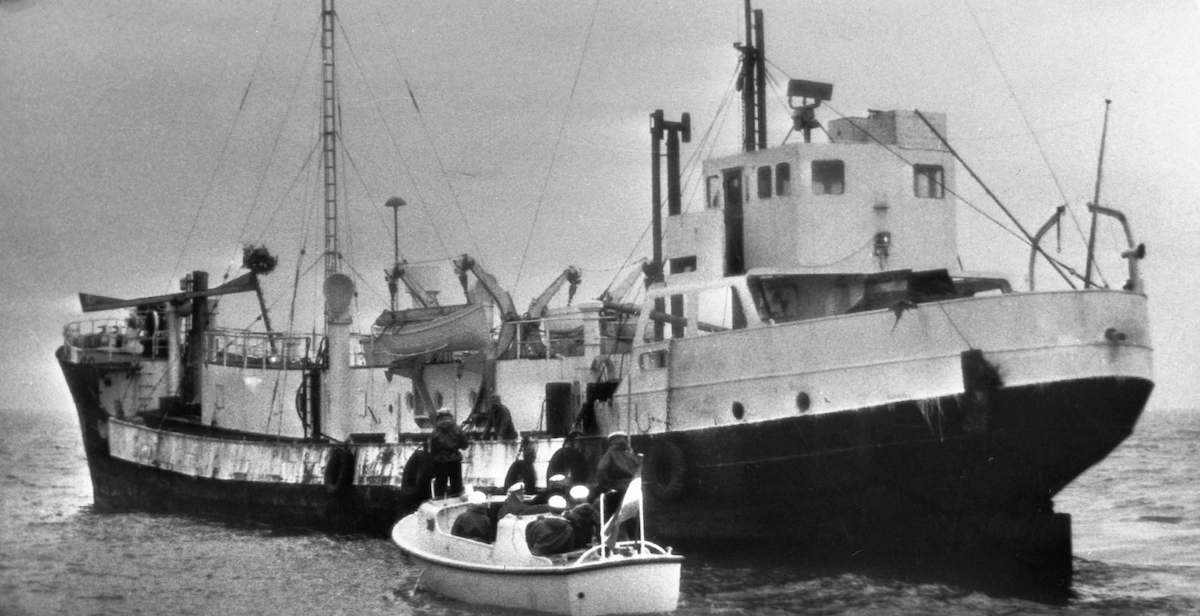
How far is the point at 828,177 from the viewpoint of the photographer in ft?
81.1

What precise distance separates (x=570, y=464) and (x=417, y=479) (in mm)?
3020

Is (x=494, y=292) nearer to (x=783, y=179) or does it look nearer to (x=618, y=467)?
(x=783, y=179)

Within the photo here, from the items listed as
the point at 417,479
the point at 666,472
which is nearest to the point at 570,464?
the point at 666,472

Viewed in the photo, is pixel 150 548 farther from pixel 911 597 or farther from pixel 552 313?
pixel 911 597

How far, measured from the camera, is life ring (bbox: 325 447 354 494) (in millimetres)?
28766

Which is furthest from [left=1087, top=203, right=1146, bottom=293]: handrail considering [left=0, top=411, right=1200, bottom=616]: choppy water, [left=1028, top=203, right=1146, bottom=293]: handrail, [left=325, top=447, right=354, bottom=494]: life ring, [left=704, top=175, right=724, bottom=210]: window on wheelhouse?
[left=325, top=447, right=354, bottom=494]: life ring

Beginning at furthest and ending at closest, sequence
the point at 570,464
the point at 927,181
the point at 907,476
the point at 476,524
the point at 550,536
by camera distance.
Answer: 1. the point at 927,181
2. the point at 570,464
3. the point at 907,476
4. the point at 476,524
5. the point at 550,536

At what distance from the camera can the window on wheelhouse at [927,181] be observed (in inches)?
985

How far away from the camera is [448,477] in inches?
960

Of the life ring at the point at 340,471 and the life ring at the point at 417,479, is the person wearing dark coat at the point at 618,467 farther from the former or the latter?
the life ring at the point at 340,471

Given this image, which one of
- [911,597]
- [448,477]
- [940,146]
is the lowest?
[911,597]

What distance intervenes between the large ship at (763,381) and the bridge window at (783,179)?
0.05 meters

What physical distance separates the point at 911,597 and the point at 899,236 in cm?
661

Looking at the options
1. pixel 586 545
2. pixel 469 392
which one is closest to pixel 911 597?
pixel 586 545
